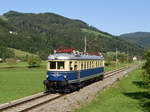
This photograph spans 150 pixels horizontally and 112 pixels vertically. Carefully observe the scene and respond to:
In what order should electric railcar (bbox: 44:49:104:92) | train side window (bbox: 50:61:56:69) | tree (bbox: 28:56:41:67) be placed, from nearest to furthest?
electric railcar (bbox: 44:49:104:92) < train side window (bbox: 50:61:56:69) < tree (bbox: 28:56:41:67)

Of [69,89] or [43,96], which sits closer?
[43,96]

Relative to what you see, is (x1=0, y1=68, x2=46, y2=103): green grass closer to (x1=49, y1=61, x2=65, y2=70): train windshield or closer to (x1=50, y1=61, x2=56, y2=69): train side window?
(x1=50, y1=61, x2=56, y2=69): train side window

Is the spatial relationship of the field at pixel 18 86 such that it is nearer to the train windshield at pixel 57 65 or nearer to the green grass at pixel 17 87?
the green grass at pixel 17 87

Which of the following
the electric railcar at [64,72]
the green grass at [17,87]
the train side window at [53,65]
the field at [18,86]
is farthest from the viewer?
the train side window at [53,65]

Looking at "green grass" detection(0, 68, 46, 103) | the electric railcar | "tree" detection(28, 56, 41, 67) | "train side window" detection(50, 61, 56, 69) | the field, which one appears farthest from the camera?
"tree" detection(28, 56, 41, 67)

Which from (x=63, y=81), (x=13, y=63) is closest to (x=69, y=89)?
(x=63, y=81)

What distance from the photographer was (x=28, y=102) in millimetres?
17484

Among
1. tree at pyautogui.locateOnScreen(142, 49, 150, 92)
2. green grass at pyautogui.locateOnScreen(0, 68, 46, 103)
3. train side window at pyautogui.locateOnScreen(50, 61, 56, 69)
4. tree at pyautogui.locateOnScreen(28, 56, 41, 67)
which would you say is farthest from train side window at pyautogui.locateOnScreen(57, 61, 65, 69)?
tree at pyautogui.locateOnScreen(28, 56, 41, 67)

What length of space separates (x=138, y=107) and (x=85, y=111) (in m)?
3.84

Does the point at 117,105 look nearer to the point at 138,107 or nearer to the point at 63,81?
the point at 138,107

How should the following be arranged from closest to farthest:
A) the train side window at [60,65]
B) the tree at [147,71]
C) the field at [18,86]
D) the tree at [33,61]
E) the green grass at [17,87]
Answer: the tree at [147,71]
the green grass at [17,87]
the field at [18,86]
the train side window at [60,65]
the tree at [33,61]

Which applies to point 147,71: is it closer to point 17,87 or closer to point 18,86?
point 17,87

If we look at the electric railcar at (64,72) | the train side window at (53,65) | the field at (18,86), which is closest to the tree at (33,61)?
A: the field at (18,86)

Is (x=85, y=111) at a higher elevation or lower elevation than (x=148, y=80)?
lower
